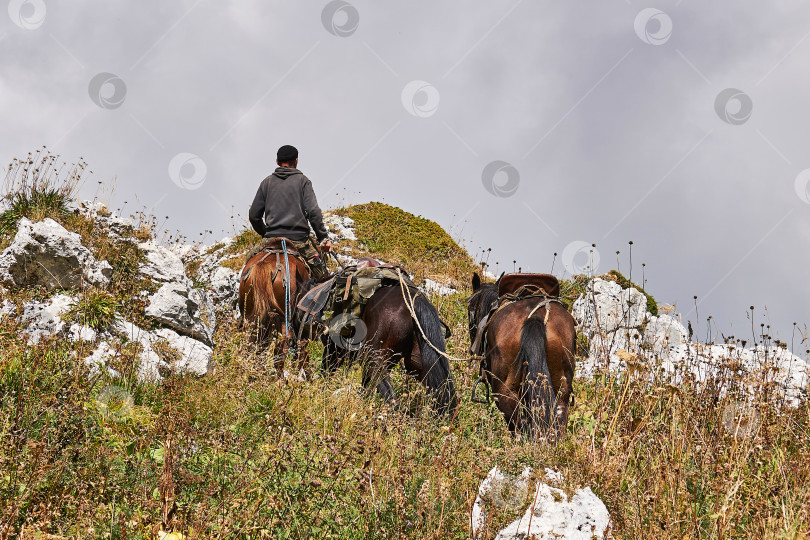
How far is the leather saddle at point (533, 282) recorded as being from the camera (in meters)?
6.29

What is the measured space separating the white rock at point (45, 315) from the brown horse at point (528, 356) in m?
4.78

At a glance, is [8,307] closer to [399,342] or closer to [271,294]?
[271,294]

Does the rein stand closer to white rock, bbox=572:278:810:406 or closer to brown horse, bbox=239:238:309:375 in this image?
white rock, bbox=572:278:810:406

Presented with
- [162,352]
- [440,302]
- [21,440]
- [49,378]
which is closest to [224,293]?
[440,302]

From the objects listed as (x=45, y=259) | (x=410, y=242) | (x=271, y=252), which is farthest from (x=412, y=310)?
(x=410, y=242)

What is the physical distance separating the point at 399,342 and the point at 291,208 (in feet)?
11.3

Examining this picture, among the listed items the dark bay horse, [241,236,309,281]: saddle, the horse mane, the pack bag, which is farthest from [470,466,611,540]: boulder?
[241,236,309,281]: saddle

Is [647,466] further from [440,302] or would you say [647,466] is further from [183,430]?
[440,302]

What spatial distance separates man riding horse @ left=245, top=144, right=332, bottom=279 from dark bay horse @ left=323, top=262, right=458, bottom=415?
2237mm

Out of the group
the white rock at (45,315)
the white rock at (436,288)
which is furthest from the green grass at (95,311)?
the white rock at (436,288)

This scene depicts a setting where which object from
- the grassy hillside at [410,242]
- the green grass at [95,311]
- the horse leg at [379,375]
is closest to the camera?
the horse leg at [379,375]

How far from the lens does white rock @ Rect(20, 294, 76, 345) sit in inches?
245

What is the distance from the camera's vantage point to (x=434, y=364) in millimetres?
5895

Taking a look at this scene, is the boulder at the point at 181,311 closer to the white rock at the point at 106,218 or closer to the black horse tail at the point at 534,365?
the white rock at the point at 106,218
